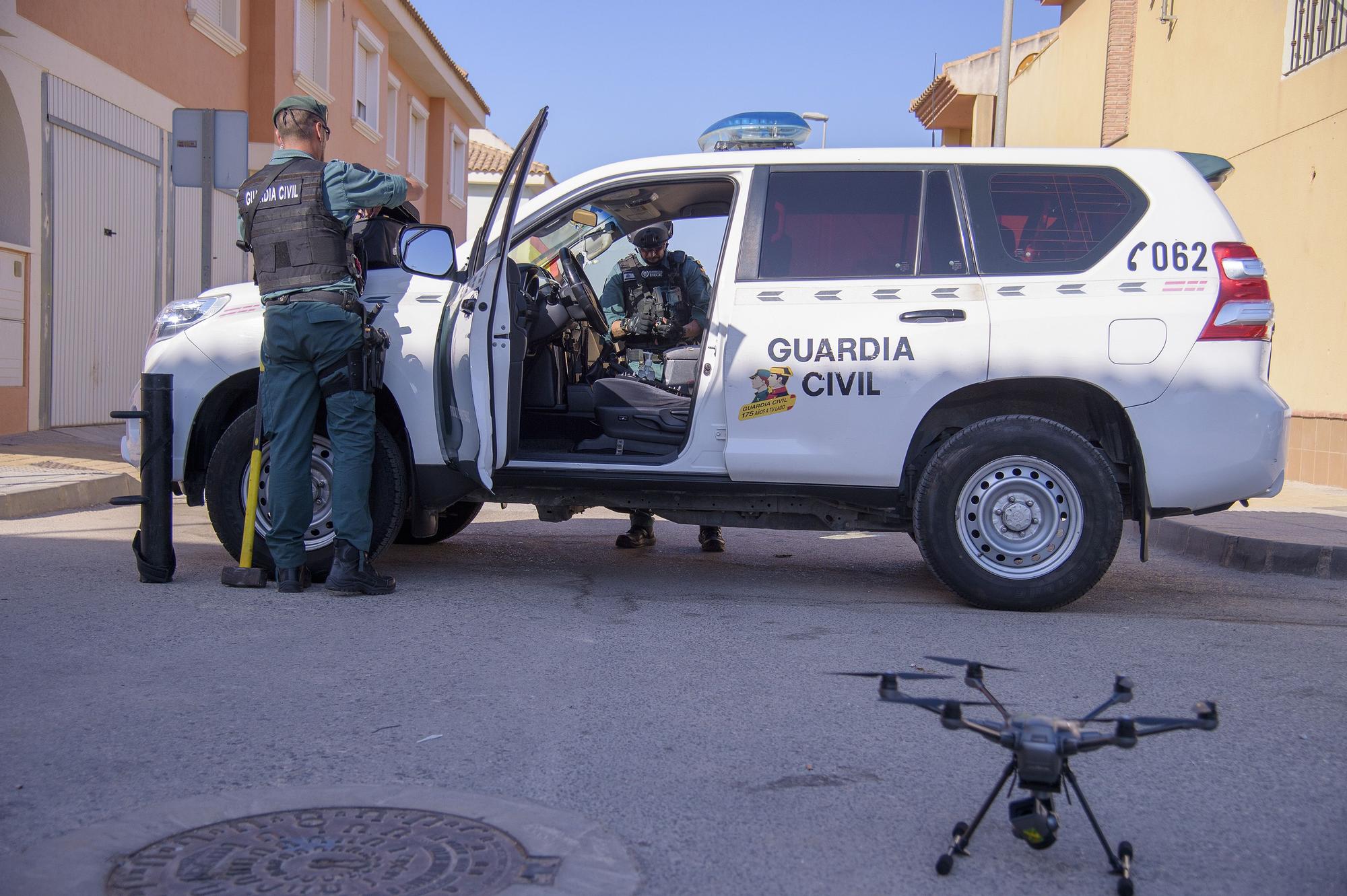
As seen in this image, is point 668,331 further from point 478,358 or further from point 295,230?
point 295,230

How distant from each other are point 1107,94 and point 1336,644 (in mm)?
15353

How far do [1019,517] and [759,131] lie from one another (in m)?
2.25

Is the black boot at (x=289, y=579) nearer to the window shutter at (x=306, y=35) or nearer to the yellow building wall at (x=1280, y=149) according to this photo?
the yellow building wall at (x=1280, y=149)

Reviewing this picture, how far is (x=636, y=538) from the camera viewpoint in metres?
7.33

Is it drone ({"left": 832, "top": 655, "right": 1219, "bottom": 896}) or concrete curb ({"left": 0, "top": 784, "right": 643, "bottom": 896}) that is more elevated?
drone ({"left": 832, "top": 655, "right": 1219, "bottom": 896})

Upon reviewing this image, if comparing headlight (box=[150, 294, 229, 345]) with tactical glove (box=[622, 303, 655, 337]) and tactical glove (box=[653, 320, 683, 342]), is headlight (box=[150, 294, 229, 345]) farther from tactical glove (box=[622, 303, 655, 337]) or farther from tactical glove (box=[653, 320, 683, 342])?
tactical glove (box=[653, 320, 683, 342])

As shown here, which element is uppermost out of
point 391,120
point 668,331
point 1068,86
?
point 1068,86

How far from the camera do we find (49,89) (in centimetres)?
1191

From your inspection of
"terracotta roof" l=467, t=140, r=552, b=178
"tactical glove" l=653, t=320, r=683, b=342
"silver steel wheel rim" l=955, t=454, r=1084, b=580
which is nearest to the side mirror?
"tactical glove" l=653, t=320, r=683, b=342

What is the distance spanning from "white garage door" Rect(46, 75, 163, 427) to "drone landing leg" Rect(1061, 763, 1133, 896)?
1200cm

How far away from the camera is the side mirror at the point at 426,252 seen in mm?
5418

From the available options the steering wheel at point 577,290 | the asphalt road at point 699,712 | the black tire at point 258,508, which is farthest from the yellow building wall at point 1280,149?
the black tire at point 258,508

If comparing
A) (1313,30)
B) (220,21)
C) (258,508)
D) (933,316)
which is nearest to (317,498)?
(258,508)

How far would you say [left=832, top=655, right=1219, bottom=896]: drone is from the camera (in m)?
2.42
